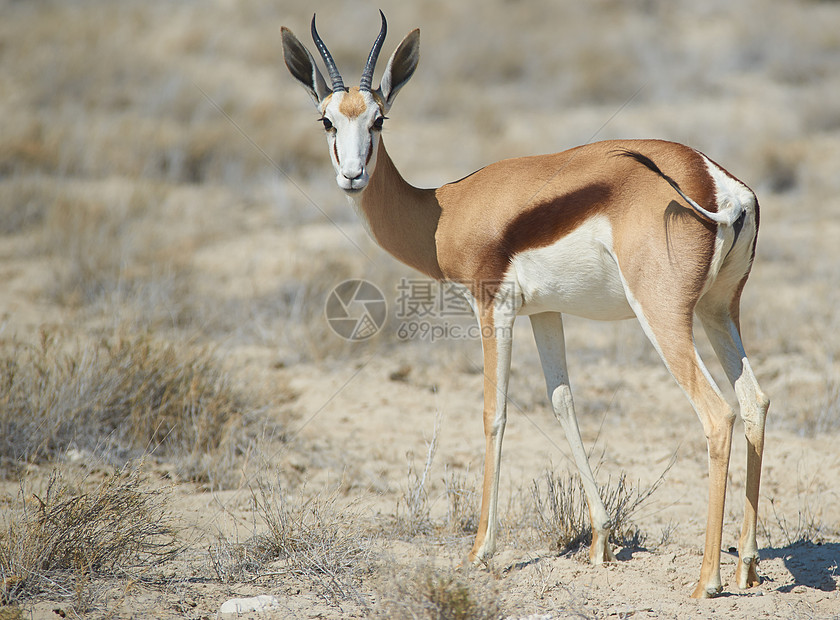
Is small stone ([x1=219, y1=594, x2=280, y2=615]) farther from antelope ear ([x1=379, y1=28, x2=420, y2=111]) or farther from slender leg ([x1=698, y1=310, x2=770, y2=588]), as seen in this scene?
antelope ear ([x1=379, y1=28, x2=420, y2=111])

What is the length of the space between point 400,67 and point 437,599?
3.37m

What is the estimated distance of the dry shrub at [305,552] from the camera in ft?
13.9

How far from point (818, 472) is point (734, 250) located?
115 inches

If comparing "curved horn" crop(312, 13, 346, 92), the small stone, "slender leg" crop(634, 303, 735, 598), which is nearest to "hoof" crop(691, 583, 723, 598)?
"slender leg" crop(634, 303, 735, 598)

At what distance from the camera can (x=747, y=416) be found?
408cm

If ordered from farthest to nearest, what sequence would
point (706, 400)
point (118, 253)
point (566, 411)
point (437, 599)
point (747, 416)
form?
point (118, 253) < point (566, 411) < point (747, 416) < point (706, 400) < point (437, 599)

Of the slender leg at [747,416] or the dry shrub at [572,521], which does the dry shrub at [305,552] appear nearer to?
the dry shrub at [572,521]

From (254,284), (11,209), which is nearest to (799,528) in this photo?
(254,284)

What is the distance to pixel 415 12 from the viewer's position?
24172 mm

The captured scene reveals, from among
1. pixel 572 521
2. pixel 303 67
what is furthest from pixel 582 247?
pixel 303 67

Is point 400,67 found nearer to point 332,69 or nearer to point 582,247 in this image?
point 332,69

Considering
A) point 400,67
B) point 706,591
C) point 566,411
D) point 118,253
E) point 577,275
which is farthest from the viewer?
point 118,253

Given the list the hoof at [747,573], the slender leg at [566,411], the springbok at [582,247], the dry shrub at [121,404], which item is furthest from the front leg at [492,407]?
the dry shrub at [121,404]

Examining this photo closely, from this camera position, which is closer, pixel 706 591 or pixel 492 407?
pixel 706 591
